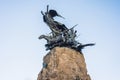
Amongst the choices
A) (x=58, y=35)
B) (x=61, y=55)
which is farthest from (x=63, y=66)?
(x=58, y=35)

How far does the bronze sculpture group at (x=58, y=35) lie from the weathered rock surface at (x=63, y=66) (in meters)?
0.78

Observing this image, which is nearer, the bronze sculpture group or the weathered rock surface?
the weathered rock surface

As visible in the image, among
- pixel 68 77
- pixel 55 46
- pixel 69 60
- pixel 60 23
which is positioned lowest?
pixel 68 77

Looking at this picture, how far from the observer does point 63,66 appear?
23.5 m

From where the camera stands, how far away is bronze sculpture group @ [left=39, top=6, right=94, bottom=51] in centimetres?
2594

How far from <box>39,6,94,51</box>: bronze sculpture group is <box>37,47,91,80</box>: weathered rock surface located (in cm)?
78

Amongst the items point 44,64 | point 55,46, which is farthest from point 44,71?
point 55,46

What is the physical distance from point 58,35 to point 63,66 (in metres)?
4.30

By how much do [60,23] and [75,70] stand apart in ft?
20.1

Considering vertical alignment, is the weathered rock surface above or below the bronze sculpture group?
below

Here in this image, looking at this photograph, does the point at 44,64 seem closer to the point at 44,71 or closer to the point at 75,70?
the point at 44,71

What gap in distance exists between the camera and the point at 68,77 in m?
22.9

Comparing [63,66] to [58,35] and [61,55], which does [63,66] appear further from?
[58,35]

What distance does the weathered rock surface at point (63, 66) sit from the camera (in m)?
23.0
